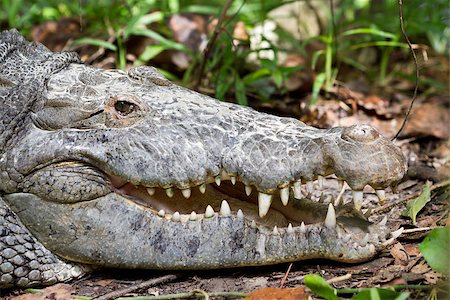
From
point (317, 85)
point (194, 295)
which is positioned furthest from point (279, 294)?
point (317, 85)

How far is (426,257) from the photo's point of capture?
10.4 feet

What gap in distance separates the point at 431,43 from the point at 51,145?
638cm

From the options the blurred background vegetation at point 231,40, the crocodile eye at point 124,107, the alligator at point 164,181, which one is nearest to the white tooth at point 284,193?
the alligator at point 164,181

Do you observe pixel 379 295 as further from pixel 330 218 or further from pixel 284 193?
pixel 284 193

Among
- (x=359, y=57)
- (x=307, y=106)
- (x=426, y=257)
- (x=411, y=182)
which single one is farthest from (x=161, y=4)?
(x=426, y=257)

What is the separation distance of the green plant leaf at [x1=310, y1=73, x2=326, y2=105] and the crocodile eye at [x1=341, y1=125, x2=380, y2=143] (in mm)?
3017

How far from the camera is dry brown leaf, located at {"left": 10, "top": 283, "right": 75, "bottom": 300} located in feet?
12.0

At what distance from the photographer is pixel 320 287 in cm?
315

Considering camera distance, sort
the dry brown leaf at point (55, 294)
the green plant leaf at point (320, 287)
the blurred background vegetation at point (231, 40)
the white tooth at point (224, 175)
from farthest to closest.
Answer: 1. the blurred background vegetation at point (231, 40)
2. the dry brown leaf at point (55, 294)
3. the white tooth at point (224, 175)
4. the green plant leaf at point (320, 287)

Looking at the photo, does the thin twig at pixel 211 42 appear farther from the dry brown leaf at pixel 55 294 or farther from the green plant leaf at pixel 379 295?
the green plant leaf at pixel 379 295

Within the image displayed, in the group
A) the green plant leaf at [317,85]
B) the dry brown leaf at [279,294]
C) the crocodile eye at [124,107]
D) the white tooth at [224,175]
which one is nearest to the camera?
the dry brown leaf at [279,294]

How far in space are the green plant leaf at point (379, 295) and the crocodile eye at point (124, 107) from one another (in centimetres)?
165

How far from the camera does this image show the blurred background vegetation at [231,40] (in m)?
6.53

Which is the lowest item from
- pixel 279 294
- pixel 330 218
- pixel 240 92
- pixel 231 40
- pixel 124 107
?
pixel 279 294
